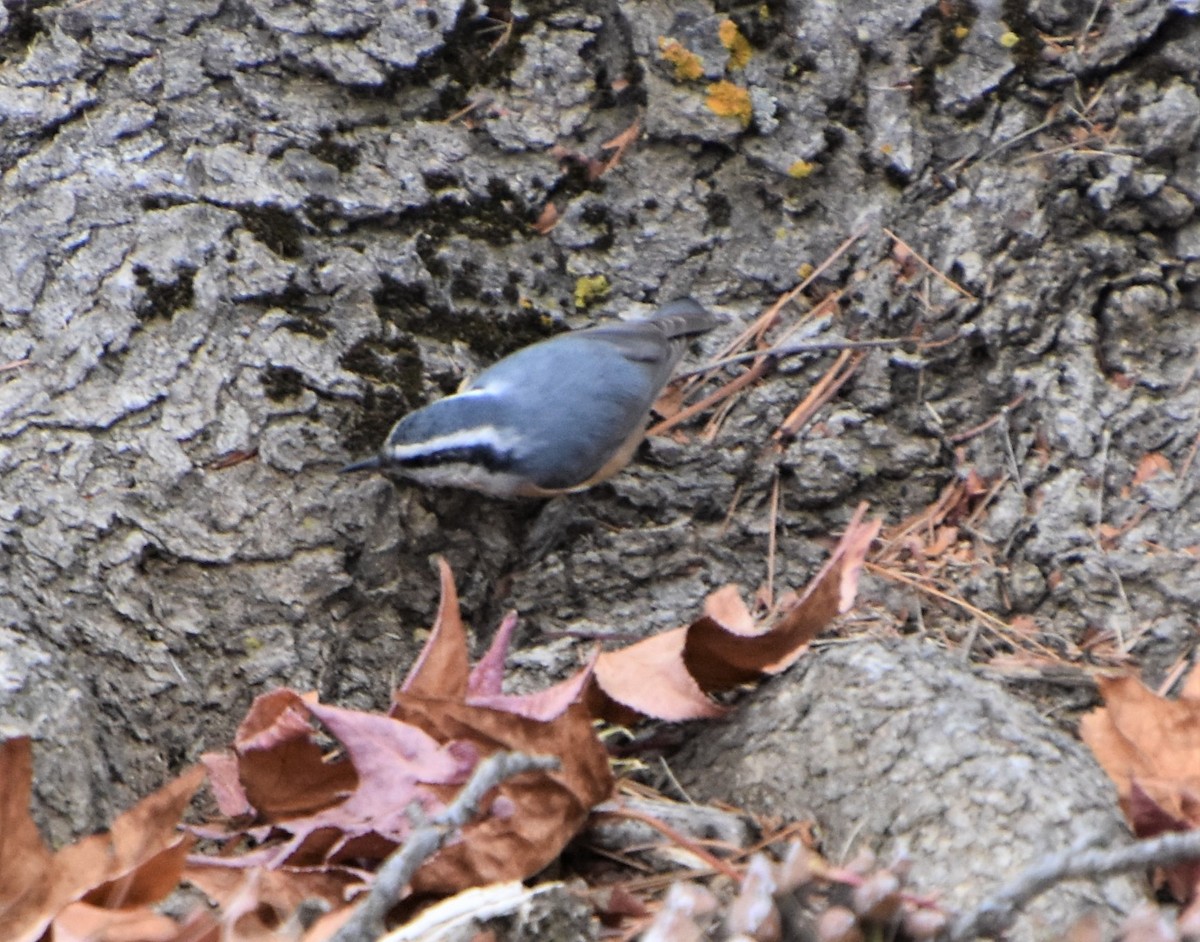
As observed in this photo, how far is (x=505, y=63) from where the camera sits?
3.35m

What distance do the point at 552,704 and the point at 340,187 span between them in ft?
5.35

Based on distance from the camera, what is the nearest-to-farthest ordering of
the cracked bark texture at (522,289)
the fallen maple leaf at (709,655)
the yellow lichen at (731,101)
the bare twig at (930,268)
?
1. the fallen maple leaf at (709,655)
2. the cracked bark texture at (522,289)
3. the bare twig at (930,268)
4. the yellow lichen at (731,101)

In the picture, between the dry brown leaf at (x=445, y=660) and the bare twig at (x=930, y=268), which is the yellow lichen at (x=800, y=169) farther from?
the dry brown leaf at (x=445, y=660)

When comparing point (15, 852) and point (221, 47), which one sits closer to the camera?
point (15, 852)

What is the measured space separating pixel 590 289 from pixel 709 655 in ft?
4.28

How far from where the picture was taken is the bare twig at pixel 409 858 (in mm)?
1585

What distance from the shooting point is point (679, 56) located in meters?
3.34

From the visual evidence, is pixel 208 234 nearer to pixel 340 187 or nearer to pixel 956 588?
pixel 340 187

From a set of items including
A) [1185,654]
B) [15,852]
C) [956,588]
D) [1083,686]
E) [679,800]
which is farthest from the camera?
[956,588]

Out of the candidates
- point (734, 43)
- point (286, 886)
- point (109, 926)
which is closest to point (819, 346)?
point (734, 43)

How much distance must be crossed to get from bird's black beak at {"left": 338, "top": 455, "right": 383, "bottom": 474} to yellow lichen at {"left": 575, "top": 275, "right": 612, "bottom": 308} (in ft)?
2.23

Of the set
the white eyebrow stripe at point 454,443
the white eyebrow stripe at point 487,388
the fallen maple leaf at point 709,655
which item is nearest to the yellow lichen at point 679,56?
the white eyebrow stripe at point 487,388

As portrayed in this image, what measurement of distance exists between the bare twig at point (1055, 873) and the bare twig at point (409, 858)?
58 cm

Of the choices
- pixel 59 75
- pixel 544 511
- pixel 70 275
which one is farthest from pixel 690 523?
pixel 59 75
